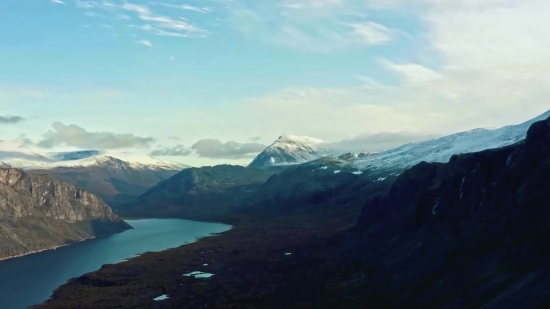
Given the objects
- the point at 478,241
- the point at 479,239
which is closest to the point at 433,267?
the point at 478,241

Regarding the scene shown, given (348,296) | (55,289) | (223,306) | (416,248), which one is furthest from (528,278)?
(55,289)

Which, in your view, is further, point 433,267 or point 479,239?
point 433,267

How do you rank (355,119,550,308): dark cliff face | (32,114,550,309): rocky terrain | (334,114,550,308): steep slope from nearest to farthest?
1. (334,114,550,308): steep slope
2. (355,119,550,308): dark cliff face
3. (32,114,550,309): rocky terrain

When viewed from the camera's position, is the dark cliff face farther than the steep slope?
Yes

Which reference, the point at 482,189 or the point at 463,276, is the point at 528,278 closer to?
the point at 463,276

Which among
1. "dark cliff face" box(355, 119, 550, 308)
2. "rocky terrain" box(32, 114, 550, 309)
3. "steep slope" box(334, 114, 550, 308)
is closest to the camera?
"steep slope" box(334, 114, 550, 308)

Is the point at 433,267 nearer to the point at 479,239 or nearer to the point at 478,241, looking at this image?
the point at 478,241
